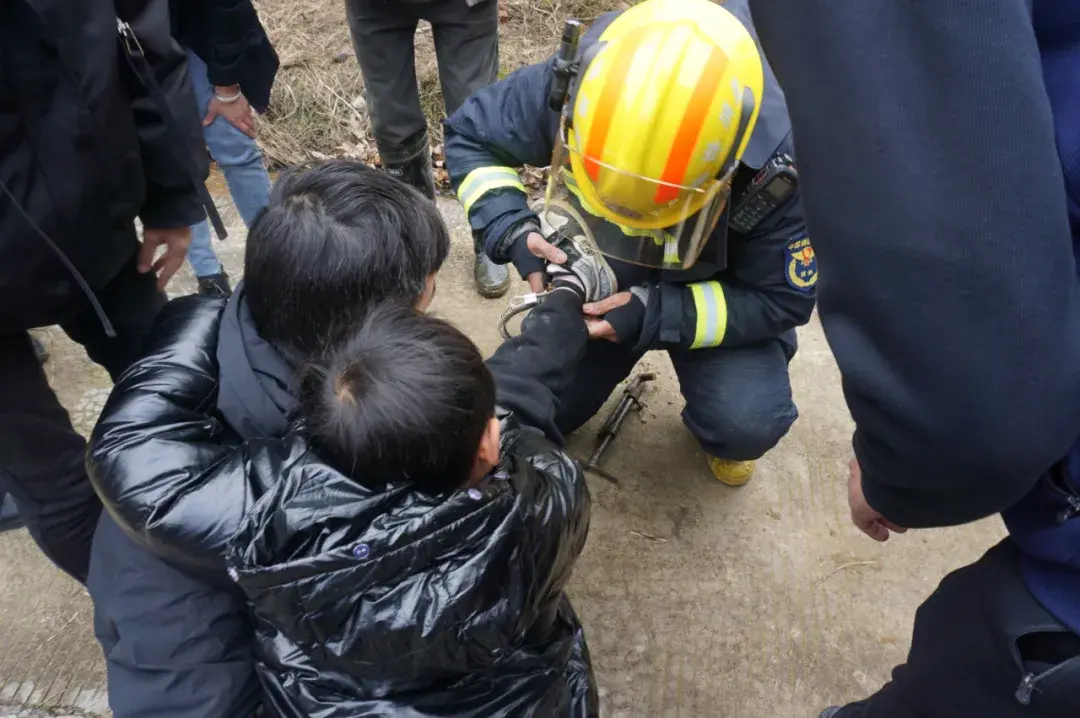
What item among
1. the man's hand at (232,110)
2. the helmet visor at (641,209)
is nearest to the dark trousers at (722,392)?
the helmet visor at (641,209)

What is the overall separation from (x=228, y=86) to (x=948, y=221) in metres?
2.30

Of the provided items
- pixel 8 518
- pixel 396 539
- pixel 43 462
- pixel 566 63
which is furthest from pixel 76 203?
pixel 8 518

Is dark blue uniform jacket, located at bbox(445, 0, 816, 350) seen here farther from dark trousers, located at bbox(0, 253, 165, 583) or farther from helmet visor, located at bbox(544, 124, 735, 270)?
dark trousers, located at bbox(0, 253, 165, 583)

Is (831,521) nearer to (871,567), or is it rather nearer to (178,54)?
(871,567)

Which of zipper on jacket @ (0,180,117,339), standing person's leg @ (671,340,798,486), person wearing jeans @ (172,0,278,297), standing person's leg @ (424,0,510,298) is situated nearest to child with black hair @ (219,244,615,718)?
zipper on jacket @ (0,180,117,339)

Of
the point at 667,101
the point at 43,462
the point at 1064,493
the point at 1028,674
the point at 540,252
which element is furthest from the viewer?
the point at 540,252

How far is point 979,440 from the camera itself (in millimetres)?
829

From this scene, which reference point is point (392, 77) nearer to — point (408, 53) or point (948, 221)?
point (408, 53)

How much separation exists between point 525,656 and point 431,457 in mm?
519

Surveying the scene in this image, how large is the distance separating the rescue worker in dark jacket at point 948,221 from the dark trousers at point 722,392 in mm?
1211

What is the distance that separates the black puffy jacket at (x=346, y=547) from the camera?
1.06 m

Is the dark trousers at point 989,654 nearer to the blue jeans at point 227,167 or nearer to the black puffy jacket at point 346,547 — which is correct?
the black puffy jacket at point 346,547

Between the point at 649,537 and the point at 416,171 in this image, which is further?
the point at 416,171

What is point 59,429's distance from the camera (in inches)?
67.7
